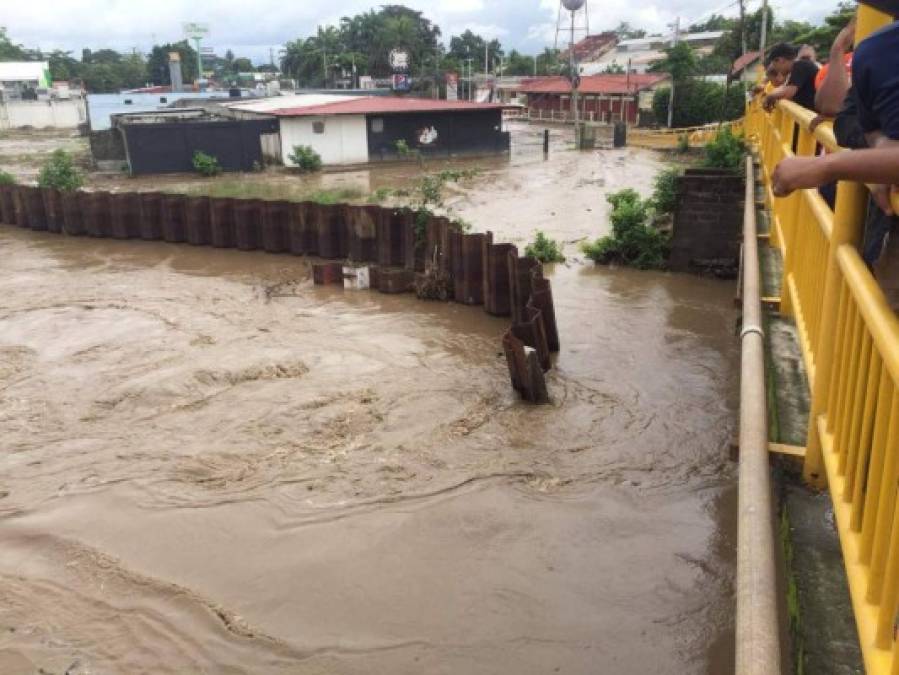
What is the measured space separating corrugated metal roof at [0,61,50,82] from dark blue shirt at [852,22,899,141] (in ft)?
251

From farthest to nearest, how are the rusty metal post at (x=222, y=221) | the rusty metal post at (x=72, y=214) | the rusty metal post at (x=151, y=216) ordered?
the rusty metal post at (x=72, y=214) → the rusty metal post at (x=151, y=216) → the rusty metal post at (x=222, y=221)

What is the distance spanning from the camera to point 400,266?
14.5m

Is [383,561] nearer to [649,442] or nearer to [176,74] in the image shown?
[649,442]

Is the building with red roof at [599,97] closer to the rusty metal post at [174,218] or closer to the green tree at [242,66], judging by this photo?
the rusty metal post at [174,218]

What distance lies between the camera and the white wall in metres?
31.9

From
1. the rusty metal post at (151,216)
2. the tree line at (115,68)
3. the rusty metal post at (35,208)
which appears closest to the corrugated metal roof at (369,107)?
the rusty metal post at (35,208)

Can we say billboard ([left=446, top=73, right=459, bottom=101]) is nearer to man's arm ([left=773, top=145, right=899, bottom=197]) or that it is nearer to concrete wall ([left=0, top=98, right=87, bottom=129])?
concrete wall ([left=0, top=98, right=87, bottom=129])

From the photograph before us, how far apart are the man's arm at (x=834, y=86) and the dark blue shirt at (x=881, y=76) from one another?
2129 mm

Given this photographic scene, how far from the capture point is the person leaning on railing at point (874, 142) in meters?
1.82

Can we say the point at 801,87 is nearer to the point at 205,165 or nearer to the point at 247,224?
the point at 247,224

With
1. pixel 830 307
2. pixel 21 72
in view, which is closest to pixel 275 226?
pixel 830 307

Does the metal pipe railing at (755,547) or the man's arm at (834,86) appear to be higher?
the man's arm at (834,86)

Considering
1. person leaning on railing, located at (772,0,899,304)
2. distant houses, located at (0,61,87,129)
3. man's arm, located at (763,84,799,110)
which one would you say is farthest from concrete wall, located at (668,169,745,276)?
distant houses, located at (0,61,87,129)

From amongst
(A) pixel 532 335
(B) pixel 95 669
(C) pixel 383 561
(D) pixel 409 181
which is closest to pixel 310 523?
(C) pixel 383 561
